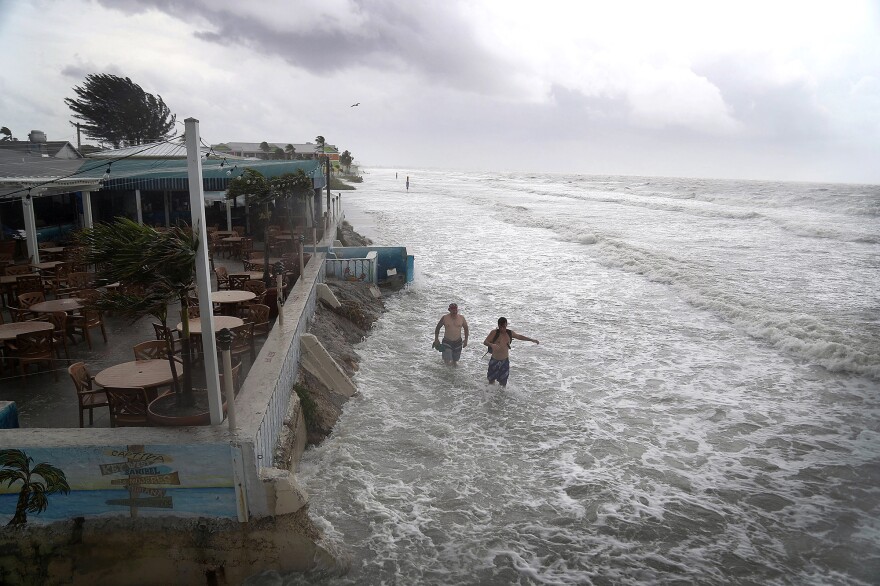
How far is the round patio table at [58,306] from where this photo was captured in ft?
26.5

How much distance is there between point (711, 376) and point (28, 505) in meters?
11.1

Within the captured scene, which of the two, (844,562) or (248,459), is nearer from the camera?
(248,459)

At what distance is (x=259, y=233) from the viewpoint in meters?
20.1

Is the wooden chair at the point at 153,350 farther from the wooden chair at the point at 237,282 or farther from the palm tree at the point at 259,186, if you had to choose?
the palm tree at the point at 259,186

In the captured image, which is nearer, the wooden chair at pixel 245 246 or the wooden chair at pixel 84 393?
the wooden chair at pixel 84 393

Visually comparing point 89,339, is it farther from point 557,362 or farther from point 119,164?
point 119,164

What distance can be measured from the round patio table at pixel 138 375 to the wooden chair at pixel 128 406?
8cm

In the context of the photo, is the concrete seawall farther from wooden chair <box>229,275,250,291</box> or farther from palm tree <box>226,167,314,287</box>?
palm tree <box>226,167,314,287</box>

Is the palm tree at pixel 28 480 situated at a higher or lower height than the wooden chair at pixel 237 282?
lower

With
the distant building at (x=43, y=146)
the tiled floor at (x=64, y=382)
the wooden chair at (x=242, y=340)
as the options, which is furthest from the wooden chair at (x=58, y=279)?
the distant building at (x=43, y=146)

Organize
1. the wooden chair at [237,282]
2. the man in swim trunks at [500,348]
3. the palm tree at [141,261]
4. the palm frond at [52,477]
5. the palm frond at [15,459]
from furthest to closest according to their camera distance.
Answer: the wooden chair at [237,282] → the man in swim trunks at [500,348] → the palm tree at [141,261] → the palm frond at [52,477] → the palm frond at [15,459]

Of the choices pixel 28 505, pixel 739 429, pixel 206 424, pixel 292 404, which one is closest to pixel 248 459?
pixel 206 424

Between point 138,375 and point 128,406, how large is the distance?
390 millimetres

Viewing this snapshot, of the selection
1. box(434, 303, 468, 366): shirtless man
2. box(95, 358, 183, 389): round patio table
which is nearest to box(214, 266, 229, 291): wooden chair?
box(434, 303, 468, 366): shirtless man
